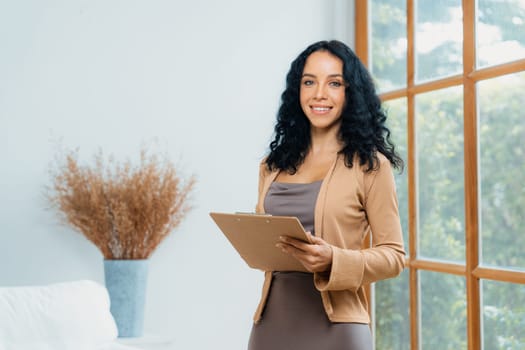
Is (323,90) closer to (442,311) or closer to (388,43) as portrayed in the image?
(442,311)

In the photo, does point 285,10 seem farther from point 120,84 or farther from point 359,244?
point 359,244

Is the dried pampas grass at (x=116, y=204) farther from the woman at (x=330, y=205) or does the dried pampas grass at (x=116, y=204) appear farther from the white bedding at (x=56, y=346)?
the woman at (x=330, y=205)

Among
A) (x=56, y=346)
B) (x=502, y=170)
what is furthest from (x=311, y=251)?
(x=502, y=170)

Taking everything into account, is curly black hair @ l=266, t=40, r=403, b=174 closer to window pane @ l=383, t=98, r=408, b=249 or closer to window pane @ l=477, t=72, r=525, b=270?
window pane @ l=477, t=72, r=525, b=270

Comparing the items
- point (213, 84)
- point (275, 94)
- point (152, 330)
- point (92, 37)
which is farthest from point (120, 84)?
point (152, 330)

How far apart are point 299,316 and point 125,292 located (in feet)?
4.48

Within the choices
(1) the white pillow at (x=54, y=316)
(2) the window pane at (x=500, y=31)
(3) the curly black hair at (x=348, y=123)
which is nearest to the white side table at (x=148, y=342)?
(1) the white pillow at (x=54, y=316)

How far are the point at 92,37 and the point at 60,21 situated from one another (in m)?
0.16

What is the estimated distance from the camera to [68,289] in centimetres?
248

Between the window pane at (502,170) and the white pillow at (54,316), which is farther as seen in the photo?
the window pane at (502,170)

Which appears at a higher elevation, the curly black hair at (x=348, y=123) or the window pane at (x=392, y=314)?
the curly black hair at (x=348, y=123)

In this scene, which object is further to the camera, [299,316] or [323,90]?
[323,90]

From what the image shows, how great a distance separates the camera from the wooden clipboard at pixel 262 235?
6.05 ft

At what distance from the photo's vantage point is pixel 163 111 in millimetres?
3660
